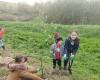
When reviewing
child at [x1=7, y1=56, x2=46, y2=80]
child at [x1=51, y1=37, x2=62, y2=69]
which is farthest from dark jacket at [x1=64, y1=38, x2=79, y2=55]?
child at [x1=7, y1=56, x2=46, y2=80]

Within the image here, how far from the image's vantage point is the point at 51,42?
22.1 meters

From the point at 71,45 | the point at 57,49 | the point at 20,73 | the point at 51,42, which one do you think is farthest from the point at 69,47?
the point at 51,42

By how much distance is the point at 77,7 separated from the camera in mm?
37469

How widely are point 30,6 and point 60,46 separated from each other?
3272cm

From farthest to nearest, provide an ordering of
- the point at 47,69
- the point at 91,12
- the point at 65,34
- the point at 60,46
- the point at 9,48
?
1. the point at 91,12
2. the point at 65,34
3. the point at 9,48
4. the point at 47,69
5. the point at 60,46

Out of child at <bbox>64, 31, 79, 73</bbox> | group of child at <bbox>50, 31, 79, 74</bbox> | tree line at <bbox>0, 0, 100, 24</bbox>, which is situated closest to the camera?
child at <bbox>64, 31, 79, 73</bbox>

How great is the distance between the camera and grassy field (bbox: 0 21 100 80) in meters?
15.6

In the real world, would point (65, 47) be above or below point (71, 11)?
below

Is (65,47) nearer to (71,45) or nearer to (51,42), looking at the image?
(71,45)

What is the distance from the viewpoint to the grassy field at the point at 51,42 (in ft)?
51.0

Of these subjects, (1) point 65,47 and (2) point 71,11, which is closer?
(1) point 65,47

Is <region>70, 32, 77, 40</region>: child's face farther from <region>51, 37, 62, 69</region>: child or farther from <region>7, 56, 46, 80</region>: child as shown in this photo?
<region>7, 56, 46, 80</region>: child

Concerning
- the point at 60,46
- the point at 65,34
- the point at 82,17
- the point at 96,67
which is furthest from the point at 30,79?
the point at 82,17

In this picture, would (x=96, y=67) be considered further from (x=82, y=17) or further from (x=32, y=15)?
(x=32, y=15)
